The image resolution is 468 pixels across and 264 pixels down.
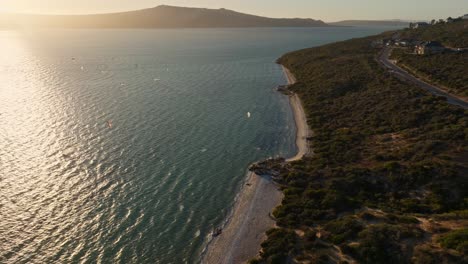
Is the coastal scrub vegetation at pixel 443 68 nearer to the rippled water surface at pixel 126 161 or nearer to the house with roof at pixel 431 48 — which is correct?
the house with roof at pixel 431 48

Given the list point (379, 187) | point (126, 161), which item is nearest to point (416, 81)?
point (379, 187)

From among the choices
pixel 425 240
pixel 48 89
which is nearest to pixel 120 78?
pixel 48 89

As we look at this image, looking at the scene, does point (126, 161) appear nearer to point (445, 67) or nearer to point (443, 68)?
point (443, 68)

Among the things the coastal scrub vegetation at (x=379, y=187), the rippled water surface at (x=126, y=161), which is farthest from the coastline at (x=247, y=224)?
the rippled water surface at (x=126, y=161)

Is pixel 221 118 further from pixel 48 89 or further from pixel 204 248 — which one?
pixel 48 89

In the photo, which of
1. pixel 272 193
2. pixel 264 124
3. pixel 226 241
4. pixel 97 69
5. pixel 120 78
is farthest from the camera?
pixel 97 69

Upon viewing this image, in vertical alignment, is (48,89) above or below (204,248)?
above

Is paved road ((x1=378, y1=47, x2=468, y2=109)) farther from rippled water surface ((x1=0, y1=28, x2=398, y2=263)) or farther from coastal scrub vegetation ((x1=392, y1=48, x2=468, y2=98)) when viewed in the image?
rippled water surface ((x1=0, y1=28, x2=398, y2=263))
